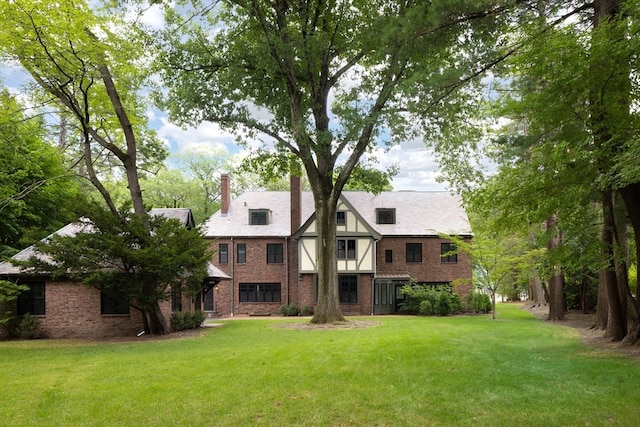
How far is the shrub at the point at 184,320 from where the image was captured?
20.4 m

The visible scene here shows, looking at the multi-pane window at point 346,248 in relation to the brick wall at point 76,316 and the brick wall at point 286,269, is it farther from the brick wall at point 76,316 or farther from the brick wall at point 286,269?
the brick wall at point 76,316

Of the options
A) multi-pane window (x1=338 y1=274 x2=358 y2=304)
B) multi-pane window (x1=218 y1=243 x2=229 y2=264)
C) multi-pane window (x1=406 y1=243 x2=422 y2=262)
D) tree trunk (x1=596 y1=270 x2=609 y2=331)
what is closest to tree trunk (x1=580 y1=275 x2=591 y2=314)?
tree trunk (x1=596 y1=270 x2=609 y2=331)

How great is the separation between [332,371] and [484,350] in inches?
176

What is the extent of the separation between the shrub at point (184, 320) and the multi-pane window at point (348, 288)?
11.7m

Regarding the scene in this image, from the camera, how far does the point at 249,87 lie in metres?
20.7

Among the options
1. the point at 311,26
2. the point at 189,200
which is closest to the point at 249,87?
the point at 311,26

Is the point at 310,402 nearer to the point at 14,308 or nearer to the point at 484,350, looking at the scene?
the point at 484,350

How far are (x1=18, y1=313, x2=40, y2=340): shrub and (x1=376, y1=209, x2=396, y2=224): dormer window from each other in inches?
836

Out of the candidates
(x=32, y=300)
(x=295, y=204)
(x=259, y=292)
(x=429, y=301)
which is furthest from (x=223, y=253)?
(x=32, y=300)

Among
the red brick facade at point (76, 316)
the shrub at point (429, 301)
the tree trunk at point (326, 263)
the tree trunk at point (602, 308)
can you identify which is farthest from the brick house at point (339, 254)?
the tree trunk at point (602, 308)

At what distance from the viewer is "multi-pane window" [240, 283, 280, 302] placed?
106 feet

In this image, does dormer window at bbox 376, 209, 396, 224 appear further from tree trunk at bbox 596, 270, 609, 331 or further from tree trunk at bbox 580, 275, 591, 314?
tree trunk at bbox 596, 270, 609, 331

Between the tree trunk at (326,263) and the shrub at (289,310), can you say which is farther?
the shrub at (289,310)

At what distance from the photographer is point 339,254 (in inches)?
1230
